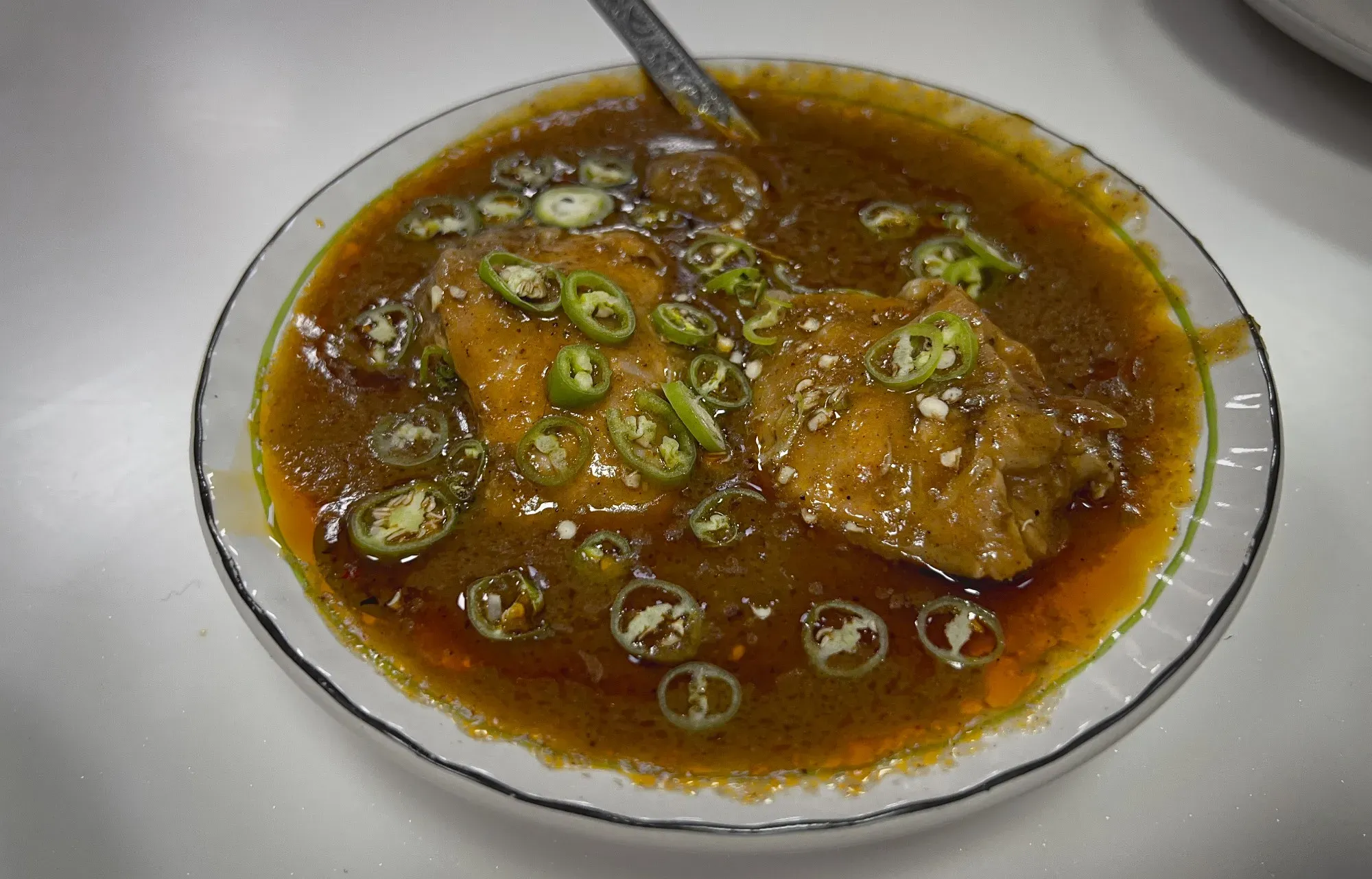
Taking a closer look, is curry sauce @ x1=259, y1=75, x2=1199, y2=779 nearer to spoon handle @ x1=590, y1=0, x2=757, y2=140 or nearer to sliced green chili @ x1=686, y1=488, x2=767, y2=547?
sliced green chili @ x1=686, y1=488, x2=767, y2=547

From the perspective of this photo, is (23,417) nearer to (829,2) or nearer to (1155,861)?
(1155,861)

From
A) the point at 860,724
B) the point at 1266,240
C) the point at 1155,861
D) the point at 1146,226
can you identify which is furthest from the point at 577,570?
the point at 1266,240

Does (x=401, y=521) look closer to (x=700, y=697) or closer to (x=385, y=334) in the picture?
(x=385, y=334)

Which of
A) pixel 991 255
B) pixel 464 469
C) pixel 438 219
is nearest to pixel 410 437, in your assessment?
pixel 464 469

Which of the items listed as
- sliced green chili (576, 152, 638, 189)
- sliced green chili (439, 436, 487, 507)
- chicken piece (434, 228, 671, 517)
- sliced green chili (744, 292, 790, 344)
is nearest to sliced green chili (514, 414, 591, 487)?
chicken piece (434, 228, 671, 517)

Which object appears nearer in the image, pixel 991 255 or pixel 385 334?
pixel 385 334

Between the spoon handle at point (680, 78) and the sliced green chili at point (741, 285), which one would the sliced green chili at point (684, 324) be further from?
the spoon handle at point (680, 78)
